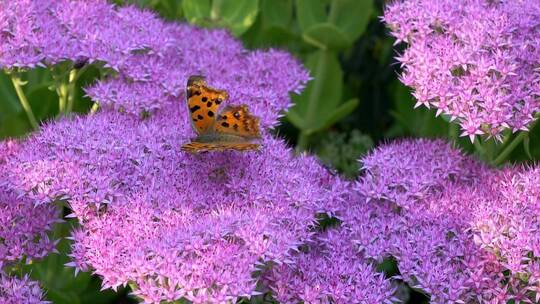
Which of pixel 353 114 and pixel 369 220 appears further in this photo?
pixel 353 114

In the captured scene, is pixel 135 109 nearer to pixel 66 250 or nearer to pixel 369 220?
pixel 66 250

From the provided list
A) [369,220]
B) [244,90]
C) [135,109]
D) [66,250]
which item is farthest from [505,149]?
[66,250]

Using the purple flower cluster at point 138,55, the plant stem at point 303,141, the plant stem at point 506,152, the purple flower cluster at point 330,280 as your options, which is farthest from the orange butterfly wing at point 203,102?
the plant stem at point 303,141

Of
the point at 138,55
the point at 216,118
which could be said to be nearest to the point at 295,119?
the point at 138,55

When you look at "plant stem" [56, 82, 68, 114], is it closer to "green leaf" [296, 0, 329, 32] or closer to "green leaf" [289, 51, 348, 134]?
"green leaf" [289, 51, 348, 134]

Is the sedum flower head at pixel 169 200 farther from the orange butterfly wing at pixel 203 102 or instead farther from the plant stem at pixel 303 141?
the plant stem at pixel 303 141

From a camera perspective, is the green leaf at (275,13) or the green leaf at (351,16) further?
the green leaf at (275,13)

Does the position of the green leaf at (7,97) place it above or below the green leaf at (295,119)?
above
